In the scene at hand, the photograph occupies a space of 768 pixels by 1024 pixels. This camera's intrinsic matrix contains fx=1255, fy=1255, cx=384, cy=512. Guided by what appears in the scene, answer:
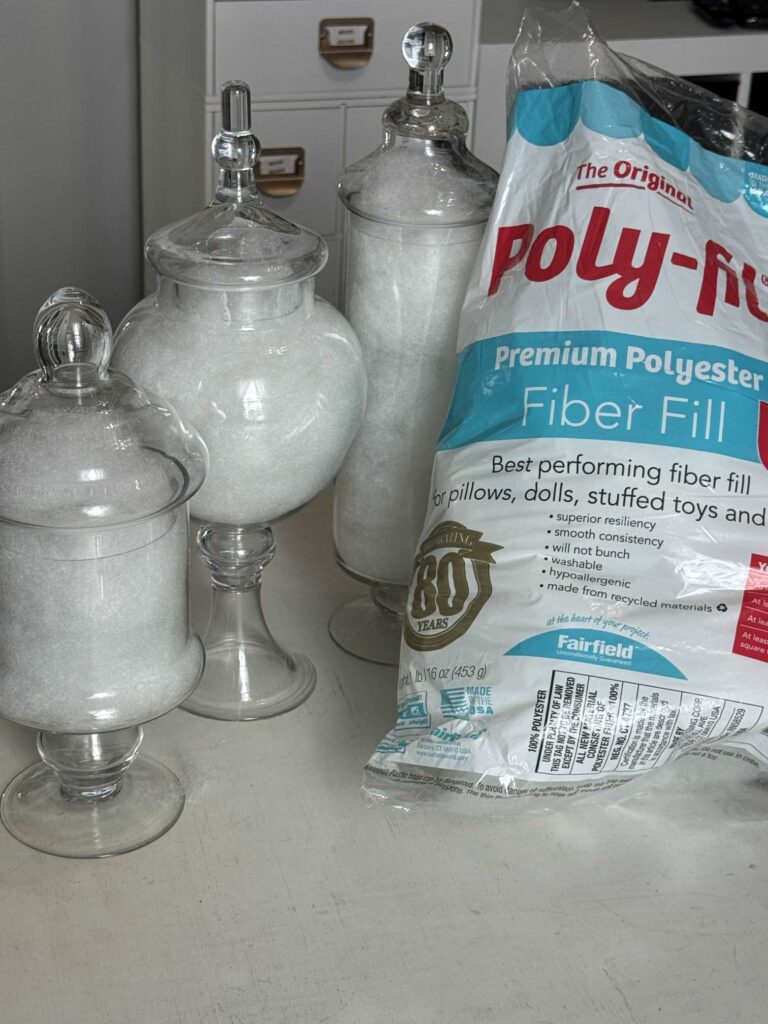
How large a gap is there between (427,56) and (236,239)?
17cm

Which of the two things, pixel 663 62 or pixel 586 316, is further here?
pixel 663 62

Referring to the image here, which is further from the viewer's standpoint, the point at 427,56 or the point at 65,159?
the point at 65,159

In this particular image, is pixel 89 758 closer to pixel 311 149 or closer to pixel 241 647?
pixel 241 647

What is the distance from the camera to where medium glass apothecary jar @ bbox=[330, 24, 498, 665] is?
0.73 meters

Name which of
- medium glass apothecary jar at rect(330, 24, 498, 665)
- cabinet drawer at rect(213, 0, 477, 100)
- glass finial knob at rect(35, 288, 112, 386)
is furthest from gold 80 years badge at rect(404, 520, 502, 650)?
cabinet drawer at rect(213, 0, 477, 100)

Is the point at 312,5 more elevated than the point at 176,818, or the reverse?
the point at 312,5

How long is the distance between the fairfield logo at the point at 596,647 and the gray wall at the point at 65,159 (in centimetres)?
172

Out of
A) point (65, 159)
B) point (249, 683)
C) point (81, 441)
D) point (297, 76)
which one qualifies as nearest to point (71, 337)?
point (81, 441)

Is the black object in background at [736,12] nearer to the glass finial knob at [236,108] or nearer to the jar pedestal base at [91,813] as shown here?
the glass finial knob at [236,108]

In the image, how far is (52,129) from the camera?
6.93 feet

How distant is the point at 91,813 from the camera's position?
0.65 m

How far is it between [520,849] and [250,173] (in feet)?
1.28

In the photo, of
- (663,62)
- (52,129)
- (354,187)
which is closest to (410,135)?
(354,187)

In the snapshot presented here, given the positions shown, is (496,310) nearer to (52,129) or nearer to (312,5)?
(312,5)
